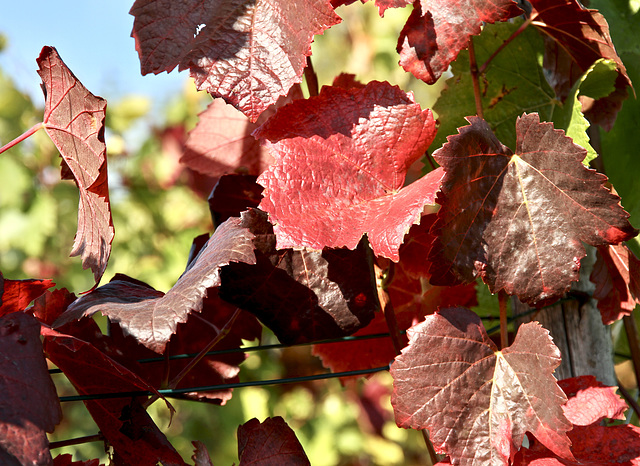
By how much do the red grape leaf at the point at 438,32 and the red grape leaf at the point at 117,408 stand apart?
1.06 feet

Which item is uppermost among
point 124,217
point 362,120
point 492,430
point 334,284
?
point 362,120

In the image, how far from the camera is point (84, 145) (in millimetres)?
485

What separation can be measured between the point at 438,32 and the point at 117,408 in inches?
16.0

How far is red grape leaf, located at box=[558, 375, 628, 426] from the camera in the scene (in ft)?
1.65

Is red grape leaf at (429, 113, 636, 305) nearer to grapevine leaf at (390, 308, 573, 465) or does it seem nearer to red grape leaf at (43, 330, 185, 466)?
grapevine leaf at (390, 308, 573, 465)

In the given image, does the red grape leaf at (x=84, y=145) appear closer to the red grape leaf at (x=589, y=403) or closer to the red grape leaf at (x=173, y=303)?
the red grape leaf at (x=173, y=303)

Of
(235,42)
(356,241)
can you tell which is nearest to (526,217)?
(356,241)

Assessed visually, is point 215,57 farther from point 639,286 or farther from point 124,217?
point 124,217

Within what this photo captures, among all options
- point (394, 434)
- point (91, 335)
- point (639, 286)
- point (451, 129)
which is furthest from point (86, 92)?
point (394, 434)

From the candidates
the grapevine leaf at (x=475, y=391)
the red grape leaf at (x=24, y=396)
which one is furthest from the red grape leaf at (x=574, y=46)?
the red grape leaf at (x=24, y=396)

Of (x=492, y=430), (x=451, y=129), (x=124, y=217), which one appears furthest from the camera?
(x=124, y=217)

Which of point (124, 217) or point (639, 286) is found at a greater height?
point (639, 286)

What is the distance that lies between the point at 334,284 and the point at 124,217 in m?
1.70

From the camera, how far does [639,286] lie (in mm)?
523
